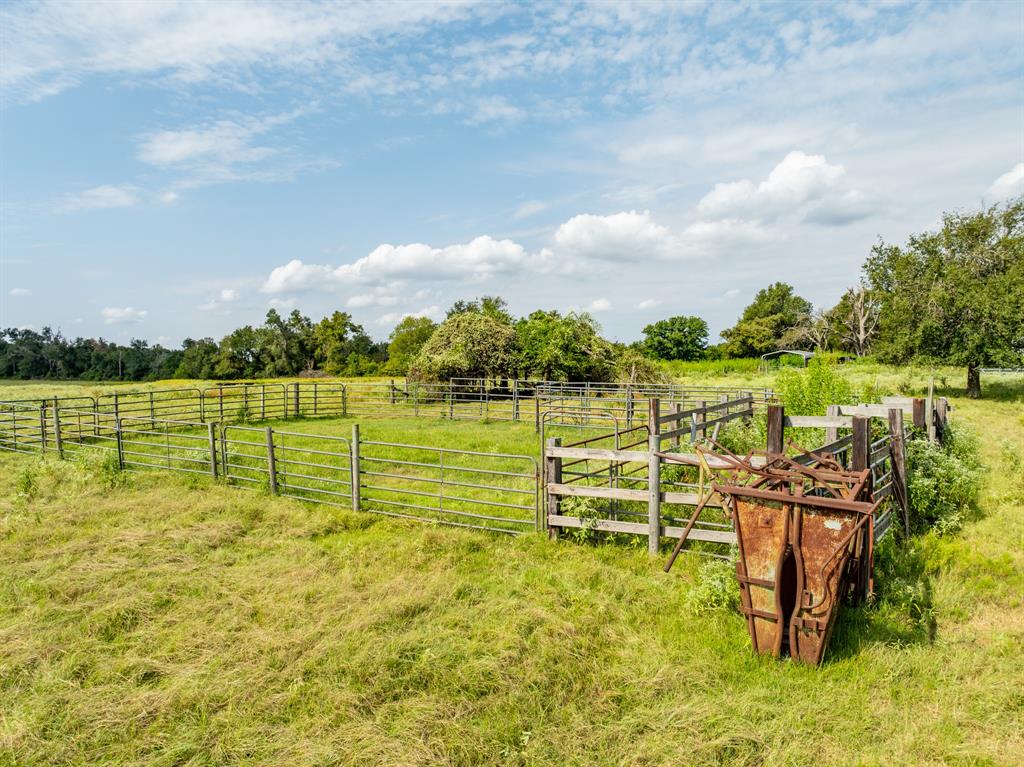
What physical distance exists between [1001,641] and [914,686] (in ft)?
4.23

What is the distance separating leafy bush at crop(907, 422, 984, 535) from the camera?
26.0 ft

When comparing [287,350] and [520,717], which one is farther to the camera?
[287,350]

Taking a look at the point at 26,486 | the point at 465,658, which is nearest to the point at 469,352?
the point at 26,486

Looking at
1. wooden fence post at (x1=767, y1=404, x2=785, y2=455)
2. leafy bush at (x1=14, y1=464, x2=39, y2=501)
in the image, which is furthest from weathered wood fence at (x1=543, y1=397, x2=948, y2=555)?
leafy bush at (x1=14, y1=464, x2=39, y2=501)

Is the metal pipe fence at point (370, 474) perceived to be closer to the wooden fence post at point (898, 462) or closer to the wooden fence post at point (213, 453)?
the wooden fence post at point (213, 453)

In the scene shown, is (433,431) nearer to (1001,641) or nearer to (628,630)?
(628,630)

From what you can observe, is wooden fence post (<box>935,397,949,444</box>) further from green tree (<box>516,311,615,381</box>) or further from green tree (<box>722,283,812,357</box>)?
green tree (<box>722,283,812,357</box>)

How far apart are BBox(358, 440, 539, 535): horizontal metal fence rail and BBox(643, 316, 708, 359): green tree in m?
60.5

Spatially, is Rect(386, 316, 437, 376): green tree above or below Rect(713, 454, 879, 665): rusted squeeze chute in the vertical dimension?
above

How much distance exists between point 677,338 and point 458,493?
6481 cm

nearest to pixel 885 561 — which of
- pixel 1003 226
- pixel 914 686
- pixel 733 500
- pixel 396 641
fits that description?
pixel 914 686

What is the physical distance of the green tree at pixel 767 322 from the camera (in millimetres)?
69625

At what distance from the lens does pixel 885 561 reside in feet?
21.8

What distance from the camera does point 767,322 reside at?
71.9 meters
